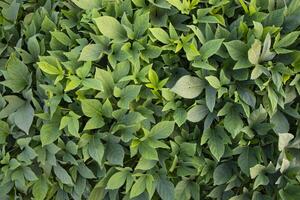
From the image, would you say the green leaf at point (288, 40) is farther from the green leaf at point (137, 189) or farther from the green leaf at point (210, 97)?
the green leaf at point (137, 189)

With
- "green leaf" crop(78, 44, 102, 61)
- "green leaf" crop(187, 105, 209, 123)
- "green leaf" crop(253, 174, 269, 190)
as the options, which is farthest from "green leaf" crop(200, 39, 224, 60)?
"green leaf" crop(253, 174, 269, 190)

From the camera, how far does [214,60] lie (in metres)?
2.08

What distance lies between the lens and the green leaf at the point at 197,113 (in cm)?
202

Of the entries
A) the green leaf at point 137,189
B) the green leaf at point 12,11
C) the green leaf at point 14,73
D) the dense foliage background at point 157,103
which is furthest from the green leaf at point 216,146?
the green leaf at point 12,11

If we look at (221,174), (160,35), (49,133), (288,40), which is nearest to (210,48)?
(160,35)

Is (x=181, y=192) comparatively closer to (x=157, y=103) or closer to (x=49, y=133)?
(x=157, y=103)

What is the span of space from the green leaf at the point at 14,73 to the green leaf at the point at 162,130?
619mm

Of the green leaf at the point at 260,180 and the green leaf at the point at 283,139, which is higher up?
the green leaf at the point at 283,139

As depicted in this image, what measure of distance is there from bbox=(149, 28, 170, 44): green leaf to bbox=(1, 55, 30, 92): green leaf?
0.60 meters

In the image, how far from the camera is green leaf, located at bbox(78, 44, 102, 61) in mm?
2008

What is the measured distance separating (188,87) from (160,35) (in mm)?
256

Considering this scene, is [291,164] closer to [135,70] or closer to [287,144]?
[287,144]

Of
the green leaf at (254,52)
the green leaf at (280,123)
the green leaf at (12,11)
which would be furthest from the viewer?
the green leaf at (12,11)

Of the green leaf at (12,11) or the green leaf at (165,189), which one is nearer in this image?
the green leaf at (165,189)
